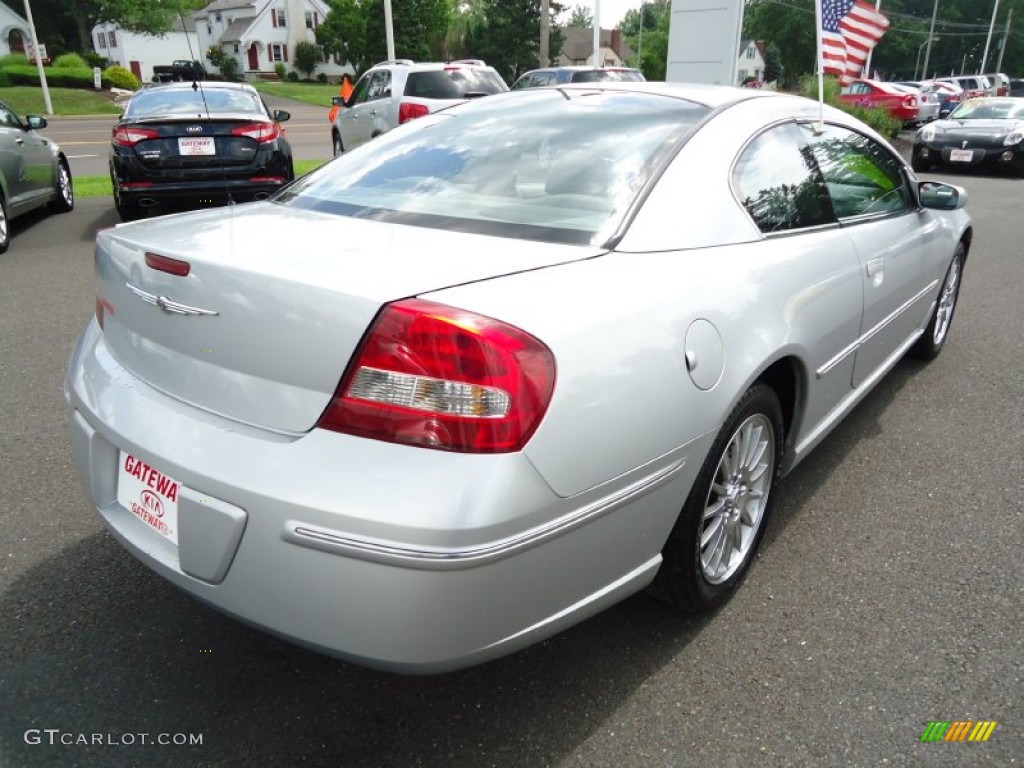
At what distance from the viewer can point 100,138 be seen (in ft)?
67.9

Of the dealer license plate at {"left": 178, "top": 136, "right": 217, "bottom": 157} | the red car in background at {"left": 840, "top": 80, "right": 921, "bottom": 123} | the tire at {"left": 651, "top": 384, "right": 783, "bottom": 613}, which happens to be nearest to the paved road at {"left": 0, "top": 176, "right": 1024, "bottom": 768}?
the tire at {"left": 651, "top": 384, "right": 783, "bottom": 613}

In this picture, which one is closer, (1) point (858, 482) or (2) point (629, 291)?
(2) point (629, 291)

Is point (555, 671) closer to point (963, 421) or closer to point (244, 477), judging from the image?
point (244, 477)

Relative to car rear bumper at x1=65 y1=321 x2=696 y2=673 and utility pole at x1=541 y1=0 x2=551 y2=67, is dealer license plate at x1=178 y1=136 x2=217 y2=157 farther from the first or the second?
utility pole at x1=541 y1=0 x2=551 y2=67

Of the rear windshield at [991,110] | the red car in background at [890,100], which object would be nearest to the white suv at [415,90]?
the rear windshield at [991,110]

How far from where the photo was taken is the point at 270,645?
7.51 feet

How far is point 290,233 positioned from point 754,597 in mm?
1798

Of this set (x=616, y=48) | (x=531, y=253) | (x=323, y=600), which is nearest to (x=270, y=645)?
(x=323, y=600)

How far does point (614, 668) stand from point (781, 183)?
65.5 inches

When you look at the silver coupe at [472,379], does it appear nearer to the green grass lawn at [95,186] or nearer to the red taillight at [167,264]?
the red taillight at [167,264]

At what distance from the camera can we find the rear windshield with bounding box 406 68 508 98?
436 inches

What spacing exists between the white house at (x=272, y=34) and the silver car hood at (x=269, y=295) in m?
68.6

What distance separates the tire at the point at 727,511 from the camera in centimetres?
215

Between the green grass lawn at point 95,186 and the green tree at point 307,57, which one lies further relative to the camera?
the green tree at point 307,57
